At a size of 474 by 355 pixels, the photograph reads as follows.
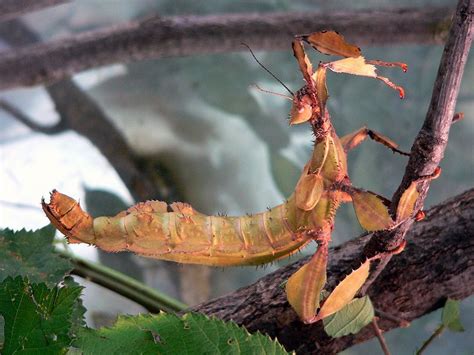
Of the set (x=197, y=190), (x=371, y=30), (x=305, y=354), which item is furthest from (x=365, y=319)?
(x=197, y=190)

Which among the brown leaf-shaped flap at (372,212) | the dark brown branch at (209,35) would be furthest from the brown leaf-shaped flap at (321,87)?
the dark brown branch at (209,35)

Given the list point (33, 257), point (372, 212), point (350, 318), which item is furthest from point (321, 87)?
point (33, 257)

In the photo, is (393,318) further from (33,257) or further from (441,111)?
(33,257)

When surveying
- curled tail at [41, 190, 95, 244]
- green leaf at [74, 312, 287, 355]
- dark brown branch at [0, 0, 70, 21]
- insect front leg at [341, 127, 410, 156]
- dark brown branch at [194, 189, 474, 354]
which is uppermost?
dark brown branch at [0, 0, 70, 21]

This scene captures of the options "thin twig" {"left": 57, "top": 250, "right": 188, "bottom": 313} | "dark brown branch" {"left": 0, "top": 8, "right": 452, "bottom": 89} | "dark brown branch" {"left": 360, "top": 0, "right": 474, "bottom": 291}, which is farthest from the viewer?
"dark brown branch" {"left": 0, "top": 8, "right": 452, "bottom": 89}

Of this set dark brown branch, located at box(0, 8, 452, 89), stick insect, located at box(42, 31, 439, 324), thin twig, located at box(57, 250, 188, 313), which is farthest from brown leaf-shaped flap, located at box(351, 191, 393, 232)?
dark brown branch, located at box(0, 8, 452, 89)

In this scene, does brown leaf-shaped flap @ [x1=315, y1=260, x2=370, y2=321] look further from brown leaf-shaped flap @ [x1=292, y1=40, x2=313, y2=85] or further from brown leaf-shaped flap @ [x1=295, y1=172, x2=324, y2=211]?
brown leaf-shaped flap @ [x1=292, y1=40, x2=313, y2=85]

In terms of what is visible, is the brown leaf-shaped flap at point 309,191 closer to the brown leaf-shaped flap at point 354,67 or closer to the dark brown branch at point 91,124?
the brown leaf-shaped flap at point 354,67

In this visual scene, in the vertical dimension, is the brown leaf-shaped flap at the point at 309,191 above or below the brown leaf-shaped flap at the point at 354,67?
below
